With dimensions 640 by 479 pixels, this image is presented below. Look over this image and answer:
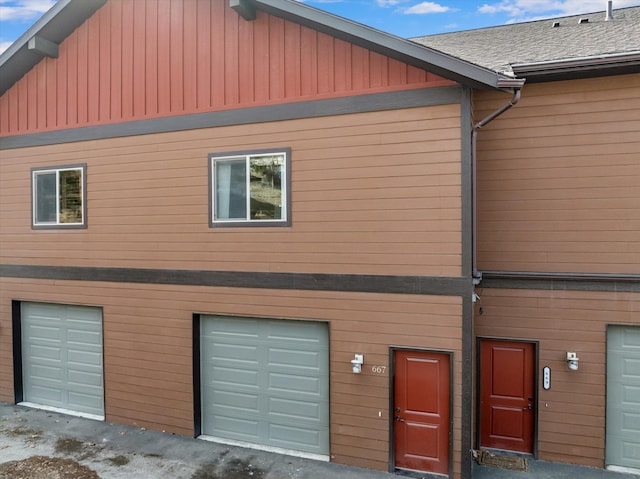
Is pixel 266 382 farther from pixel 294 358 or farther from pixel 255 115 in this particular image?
pixel 255 115

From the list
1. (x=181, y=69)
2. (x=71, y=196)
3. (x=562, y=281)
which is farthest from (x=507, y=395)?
(x=71, y=196)

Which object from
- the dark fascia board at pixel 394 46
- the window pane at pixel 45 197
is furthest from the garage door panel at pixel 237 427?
the dark fascia board at pixel 394 46

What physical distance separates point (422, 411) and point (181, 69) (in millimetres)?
6994

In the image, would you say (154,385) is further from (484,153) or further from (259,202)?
(484,153)

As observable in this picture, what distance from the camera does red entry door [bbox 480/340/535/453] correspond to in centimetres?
709

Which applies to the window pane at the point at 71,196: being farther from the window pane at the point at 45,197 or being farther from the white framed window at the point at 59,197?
the window pane at the point at 45,197

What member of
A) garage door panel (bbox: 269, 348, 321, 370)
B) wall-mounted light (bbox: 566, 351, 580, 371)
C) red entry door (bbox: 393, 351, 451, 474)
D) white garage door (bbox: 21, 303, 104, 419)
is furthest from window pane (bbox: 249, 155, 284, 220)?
wall-mounted light (bbox: 566, 351, 580, 371)

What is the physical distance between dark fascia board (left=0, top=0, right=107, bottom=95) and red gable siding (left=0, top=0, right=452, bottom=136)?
14 cm

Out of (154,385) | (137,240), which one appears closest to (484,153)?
(137,240)

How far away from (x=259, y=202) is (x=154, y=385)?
3978 mm

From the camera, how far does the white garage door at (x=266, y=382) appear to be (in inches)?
276

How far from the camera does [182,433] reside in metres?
7.71

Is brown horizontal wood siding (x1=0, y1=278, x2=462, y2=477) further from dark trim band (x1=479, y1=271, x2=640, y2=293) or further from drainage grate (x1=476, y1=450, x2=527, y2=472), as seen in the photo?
dark trim band (x1=479, y1=271, x2=640, y2=293)

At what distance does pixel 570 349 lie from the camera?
6793mm
